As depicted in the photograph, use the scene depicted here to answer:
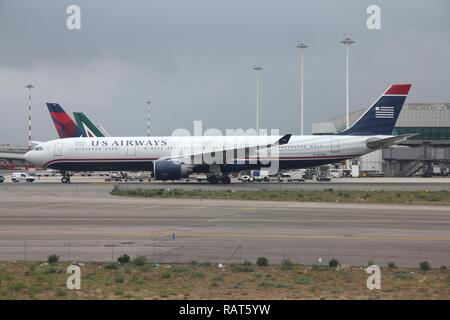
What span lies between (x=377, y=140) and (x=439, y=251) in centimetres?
4010

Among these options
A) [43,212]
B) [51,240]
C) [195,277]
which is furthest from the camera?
Answer: [43,212]

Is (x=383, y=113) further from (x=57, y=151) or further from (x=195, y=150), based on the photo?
(x=57, y=151)

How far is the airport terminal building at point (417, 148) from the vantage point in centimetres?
9569

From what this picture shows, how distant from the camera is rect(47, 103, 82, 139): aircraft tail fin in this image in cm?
8956

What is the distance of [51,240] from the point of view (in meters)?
22.2

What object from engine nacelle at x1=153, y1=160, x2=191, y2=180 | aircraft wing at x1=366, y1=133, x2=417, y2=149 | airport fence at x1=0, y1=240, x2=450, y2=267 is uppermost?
aircraft wing at x1=366, y1=133, x2=417, y2=149

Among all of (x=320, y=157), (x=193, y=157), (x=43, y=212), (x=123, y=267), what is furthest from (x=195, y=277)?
(x=320, y=157)

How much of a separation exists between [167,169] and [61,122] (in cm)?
3942

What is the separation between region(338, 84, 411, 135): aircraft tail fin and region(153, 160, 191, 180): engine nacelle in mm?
17379

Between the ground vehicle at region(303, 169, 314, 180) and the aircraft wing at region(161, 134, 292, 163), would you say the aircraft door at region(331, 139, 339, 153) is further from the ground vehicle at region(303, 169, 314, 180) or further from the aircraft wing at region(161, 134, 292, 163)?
the ground vehicle at region(303, 169, 314, 180)

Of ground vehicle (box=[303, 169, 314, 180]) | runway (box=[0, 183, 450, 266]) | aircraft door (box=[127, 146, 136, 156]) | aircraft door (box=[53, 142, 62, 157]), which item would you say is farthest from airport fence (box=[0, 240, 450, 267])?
ground vehicle (box=[303, 169, 314, 180])
